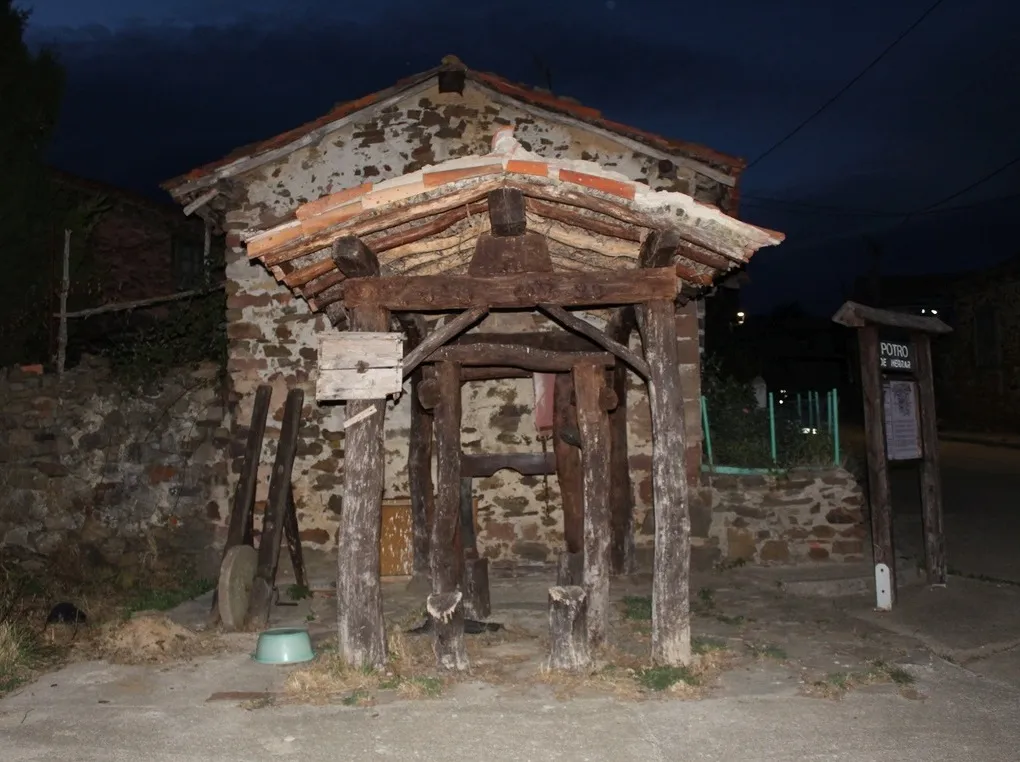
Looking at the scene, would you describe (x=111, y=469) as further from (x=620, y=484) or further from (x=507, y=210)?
(x=507, y=210)

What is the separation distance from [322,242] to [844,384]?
1357 inches

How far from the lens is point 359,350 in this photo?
17.7ft

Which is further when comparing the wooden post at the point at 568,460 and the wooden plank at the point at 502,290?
the wooden post at the point at 568,460

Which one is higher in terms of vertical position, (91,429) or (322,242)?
(322,242)

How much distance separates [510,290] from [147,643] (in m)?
3.42

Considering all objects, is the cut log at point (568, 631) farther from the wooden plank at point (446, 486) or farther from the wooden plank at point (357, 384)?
the wooden plank at point (357, 384)

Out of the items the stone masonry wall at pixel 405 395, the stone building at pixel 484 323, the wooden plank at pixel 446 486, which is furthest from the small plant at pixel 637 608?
the wooden plank at pixel 446 486

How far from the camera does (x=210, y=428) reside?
928 centimetres

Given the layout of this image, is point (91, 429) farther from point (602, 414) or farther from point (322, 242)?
point (602, 414)

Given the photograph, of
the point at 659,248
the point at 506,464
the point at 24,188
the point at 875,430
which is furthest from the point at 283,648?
the point at 24,188

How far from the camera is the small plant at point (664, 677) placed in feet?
16.8

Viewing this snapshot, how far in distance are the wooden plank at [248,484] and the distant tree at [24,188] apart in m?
4.30

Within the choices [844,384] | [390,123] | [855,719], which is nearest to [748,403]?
[390,123]

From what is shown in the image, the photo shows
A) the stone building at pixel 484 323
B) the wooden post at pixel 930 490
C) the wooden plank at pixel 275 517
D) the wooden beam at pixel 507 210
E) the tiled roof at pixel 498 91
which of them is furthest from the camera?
the stone building at pixel 484 323
